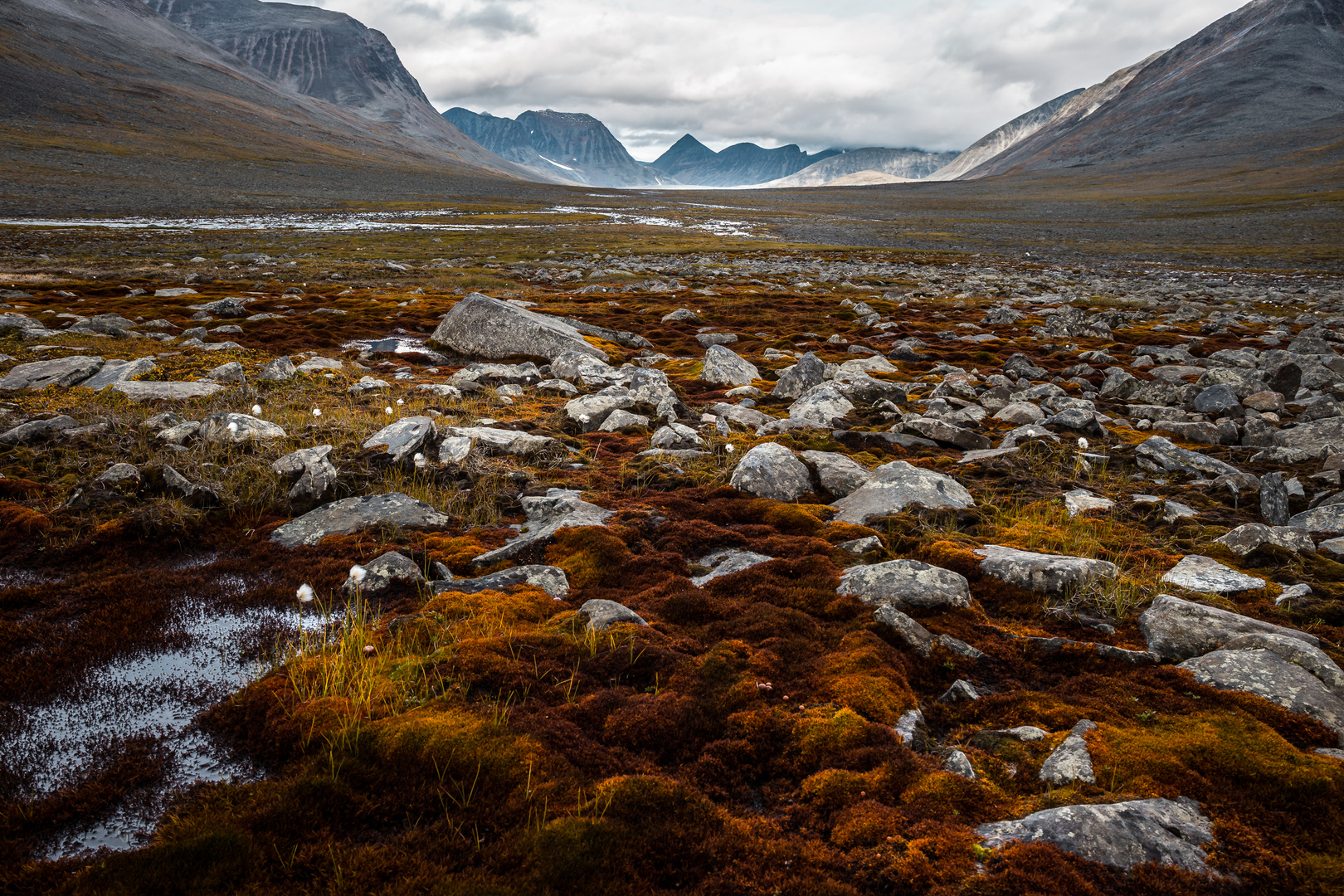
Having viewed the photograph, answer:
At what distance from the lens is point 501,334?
16.8 meters

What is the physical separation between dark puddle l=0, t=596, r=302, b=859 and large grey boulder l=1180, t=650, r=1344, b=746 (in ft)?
21.6

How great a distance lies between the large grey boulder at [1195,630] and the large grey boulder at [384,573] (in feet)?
21.3

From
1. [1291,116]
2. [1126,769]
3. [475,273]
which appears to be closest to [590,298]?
[475,273]

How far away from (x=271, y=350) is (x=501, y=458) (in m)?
9.90

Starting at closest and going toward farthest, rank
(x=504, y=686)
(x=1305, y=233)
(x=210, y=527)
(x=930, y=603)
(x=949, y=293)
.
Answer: (x=504, y=686), (x=930, y=603), (x=210, y=527), (x=949, y=293), (x=1305, y=233)

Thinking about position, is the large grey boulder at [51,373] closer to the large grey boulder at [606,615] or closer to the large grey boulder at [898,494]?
the large grey boulder at [606,615]

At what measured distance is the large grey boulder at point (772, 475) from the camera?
8.66 m

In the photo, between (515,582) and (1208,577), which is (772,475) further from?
(1208,577)

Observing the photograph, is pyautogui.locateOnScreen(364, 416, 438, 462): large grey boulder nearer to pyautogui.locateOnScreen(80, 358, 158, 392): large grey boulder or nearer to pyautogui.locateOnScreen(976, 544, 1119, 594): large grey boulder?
pyautogui.locateOnScreen(80, 358, 158, 392): large grey boulder

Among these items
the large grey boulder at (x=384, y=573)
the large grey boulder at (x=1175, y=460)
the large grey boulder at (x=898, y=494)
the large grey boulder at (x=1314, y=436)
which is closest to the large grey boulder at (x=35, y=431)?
the large grey boulder at (x=384, y=573)

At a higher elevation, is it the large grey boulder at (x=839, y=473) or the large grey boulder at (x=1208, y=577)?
the large grey boulder at (x=1208, y=577)

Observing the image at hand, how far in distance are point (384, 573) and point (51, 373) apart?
10.4m

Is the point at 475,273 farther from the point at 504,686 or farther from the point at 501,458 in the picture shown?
the point at 504,686

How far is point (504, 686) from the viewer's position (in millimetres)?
4586
